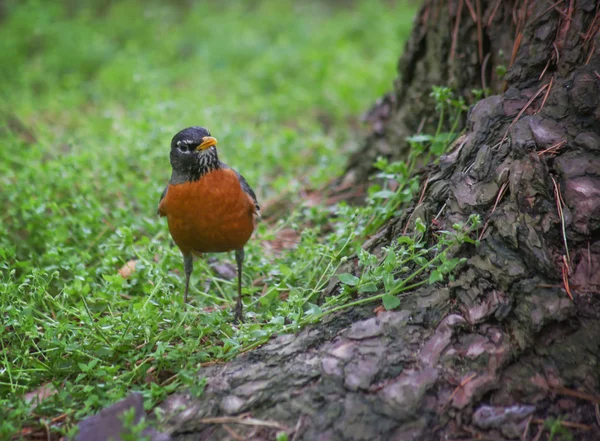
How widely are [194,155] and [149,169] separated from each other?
5.95 ft

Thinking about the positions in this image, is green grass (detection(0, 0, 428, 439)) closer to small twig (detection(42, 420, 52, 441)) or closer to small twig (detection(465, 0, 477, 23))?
small twig (detection(42, 420, 52, 441))

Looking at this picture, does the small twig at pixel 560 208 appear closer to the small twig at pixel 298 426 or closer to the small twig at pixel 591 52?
the small twig at pixel 591 52

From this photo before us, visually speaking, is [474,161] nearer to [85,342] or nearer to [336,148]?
[85,342]

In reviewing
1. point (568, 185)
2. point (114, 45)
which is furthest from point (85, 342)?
point (114, 45)

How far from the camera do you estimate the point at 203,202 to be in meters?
4.05

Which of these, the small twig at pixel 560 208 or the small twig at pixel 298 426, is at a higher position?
the small twig at pixel 560 208

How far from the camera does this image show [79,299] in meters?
4.09

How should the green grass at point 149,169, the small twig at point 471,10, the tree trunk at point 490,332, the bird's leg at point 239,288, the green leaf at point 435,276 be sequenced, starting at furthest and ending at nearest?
the small twig at point 471,10
the bird's leg at point 239,288
the green grass at point 149,169
the green leaf at point 435,276
the tree trunk at point 490,332

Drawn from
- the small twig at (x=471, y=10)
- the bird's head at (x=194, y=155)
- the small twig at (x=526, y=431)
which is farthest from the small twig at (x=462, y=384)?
the small twig at (x=471, y=10)

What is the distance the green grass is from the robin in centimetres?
33

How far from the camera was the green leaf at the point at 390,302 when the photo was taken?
3.07m

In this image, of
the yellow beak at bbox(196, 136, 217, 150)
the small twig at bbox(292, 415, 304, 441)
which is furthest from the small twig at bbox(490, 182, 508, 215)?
the yellow beak at bbox(196, 136, 217, 150)

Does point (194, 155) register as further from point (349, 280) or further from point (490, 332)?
point (490, 332)

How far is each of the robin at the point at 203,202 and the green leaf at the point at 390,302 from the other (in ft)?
3.95
